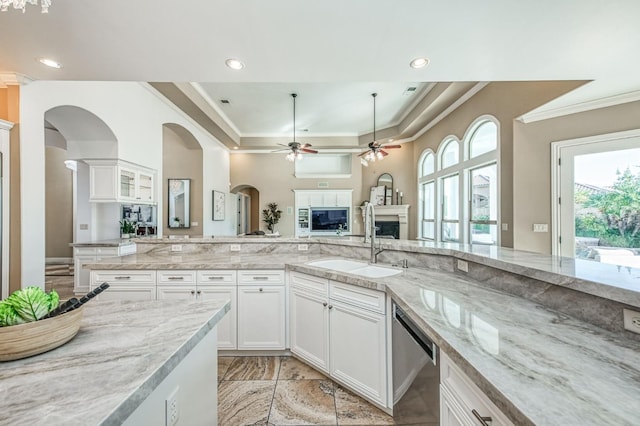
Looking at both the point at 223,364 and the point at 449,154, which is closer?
the point at 223,364

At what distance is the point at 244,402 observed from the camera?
1914 millimetres

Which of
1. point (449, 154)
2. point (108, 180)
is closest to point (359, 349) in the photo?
point (108, 180)

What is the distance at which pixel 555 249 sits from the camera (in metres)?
3.52

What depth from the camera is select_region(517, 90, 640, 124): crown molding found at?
2.97 meters

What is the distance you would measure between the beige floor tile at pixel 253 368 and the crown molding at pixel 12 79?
133 inches

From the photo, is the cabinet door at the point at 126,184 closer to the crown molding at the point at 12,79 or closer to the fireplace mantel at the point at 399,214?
the crown molding at the point at 12,79

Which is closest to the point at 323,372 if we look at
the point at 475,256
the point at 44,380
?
the point at 475,256

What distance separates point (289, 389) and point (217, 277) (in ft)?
3.60

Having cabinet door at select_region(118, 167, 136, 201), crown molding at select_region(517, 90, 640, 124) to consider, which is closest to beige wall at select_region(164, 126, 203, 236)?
cabinet door at select_region(118, 167, 136, 201)

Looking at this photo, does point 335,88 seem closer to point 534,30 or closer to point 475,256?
point 534,30

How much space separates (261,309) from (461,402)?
73.2 inches

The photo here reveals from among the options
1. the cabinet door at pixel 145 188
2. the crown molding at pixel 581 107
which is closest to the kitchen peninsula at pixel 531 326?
the crown molding at pixel 581 107

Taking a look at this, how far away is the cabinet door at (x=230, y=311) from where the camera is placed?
2389 millimetres

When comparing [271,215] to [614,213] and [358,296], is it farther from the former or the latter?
[614,213]
